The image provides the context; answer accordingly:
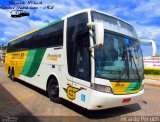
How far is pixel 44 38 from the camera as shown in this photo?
1030cm

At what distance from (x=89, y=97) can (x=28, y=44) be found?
7184 millimetres

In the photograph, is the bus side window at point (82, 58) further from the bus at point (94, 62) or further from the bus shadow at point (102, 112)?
the bus shadow at point (102, 112)

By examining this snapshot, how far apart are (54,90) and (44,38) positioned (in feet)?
9.04

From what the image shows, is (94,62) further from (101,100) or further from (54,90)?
(54,90)

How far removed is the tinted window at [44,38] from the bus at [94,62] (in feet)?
0.14

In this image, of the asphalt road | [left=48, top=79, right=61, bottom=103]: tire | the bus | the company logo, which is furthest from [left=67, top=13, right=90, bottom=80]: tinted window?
the company logo

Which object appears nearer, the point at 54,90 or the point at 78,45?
the point at 78,45

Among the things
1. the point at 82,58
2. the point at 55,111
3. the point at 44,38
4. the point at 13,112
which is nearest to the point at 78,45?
the point at 82,58

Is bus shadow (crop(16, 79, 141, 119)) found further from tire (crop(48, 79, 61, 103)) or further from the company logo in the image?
the company logo

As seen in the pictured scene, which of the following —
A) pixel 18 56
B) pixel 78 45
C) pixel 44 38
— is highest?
pixel 44 38

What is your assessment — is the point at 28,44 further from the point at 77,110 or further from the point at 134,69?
the point at 134,69

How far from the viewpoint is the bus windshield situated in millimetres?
6492

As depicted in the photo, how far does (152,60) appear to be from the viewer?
2758 centimetres

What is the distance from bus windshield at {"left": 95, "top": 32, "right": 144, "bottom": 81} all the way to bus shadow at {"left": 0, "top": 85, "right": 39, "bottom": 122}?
248 centimetres
